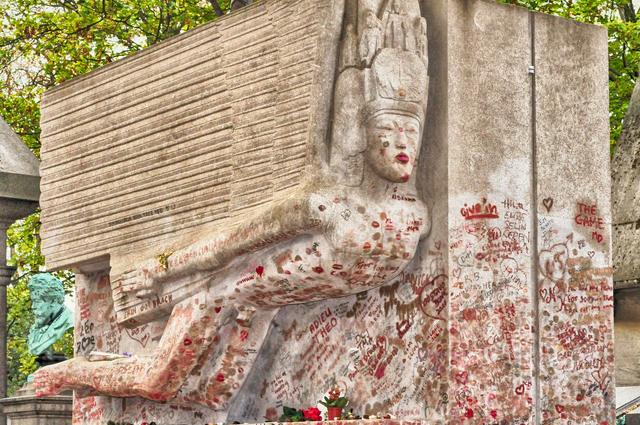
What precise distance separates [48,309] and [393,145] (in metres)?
7.31

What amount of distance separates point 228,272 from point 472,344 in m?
2.16

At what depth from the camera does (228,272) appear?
11.6 metres

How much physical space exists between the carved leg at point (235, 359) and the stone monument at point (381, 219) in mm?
14

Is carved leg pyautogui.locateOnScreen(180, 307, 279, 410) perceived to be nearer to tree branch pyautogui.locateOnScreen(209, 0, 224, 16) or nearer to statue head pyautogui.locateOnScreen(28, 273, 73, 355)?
statue head pyautogui.locateOnScreen(28, 273, 73, 355)

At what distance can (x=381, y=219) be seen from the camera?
35.2 feet

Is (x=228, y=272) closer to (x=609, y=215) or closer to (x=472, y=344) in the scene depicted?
(x=472, y=344)

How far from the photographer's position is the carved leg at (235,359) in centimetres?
1188

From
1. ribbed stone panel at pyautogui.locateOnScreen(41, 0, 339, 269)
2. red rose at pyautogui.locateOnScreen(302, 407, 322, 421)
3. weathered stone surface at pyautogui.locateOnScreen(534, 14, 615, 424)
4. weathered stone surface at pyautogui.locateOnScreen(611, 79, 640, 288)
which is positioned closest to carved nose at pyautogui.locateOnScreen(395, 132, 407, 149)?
ribbed stone panel at pyautogui.locateOnScreen(41, 0, 339, 269)

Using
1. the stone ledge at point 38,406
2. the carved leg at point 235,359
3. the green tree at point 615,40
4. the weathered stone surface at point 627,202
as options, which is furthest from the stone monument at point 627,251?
the stone ledge at point 38,406

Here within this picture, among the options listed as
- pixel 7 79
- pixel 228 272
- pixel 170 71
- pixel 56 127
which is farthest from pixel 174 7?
pixel 228 272

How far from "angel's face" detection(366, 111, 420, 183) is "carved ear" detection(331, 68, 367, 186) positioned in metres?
0.12

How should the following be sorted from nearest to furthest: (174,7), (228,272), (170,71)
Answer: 1. (228,272)
2. (170,71)
3. (174,7)

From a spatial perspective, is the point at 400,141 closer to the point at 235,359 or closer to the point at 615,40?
the point at 235,359

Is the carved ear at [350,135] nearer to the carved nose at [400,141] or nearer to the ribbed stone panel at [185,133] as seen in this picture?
the ribbed stone panel at [185,133]
